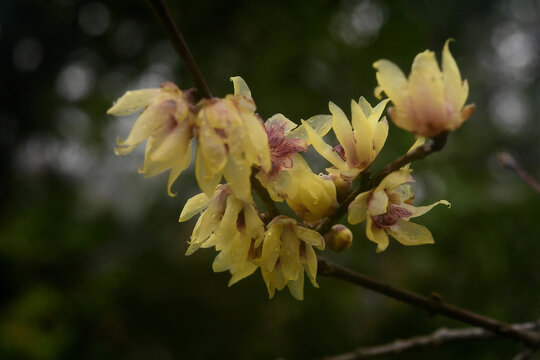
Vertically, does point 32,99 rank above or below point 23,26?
below

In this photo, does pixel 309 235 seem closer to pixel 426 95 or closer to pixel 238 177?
pixel 238 177

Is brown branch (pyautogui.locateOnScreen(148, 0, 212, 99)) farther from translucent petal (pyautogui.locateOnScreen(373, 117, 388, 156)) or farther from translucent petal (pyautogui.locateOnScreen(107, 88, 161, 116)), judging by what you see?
translucent petal (pyautogui.locateOnScreen(373, 117, 388, 156))

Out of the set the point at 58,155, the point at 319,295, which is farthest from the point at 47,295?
the point at 58,155

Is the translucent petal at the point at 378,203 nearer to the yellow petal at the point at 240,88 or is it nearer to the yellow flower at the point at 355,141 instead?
the yellow flower at the point at 355,141

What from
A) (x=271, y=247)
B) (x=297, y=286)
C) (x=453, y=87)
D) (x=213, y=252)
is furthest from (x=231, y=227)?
(x=213, y=252)

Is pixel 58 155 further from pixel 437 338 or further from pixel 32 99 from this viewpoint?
pixel 437 338

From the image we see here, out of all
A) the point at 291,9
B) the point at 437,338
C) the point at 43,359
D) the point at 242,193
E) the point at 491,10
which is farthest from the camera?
the point at 491,10

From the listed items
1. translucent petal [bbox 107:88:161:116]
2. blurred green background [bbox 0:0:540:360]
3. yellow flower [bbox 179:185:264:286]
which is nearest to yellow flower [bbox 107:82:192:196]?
translucent petal [bbox 107:88:161:116]
